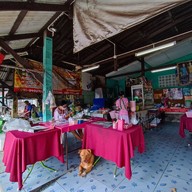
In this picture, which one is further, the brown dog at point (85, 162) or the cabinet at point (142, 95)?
the cabinet at point (142, 95)

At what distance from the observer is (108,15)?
6.93 feet

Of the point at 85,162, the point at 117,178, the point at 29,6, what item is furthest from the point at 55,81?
the point at 117,178

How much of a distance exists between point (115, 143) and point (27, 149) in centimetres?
140

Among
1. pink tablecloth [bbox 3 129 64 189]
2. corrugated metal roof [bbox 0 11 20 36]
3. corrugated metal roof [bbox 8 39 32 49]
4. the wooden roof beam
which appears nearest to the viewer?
pink tablecloth [bbox 3 129 64 189]

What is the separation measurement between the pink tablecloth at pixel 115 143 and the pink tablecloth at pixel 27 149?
2.14 feet

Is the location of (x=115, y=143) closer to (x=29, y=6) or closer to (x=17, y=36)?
(x=29, y=6)

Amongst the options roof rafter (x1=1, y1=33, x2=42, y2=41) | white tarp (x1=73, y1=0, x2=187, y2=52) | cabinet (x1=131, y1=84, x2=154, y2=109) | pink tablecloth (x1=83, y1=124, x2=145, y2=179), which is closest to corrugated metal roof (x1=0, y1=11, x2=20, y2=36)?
roof rafter (x1=1, y1=33, x2=42, y2=41)

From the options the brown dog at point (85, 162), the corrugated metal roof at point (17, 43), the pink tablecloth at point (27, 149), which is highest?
the corrugated metal roof at point (17, 43)

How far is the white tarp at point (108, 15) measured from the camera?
165 centimetres

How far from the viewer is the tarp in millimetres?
5641

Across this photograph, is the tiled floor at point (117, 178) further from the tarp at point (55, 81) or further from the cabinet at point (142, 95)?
the cabinet at point (142, 95)

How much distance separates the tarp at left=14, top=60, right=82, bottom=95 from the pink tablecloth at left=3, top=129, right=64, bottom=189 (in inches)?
144

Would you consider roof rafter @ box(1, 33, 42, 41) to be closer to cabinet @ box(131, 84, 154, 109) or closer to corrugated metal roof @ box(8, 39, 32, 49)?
corrugated metal roof @ box(8, 39, 32, 49)

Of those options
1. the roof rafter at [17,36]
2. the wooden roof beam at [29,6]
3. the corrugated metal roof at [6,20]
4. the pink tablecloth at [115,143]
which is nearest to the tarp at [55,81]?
the roof rafter at [17,36]
